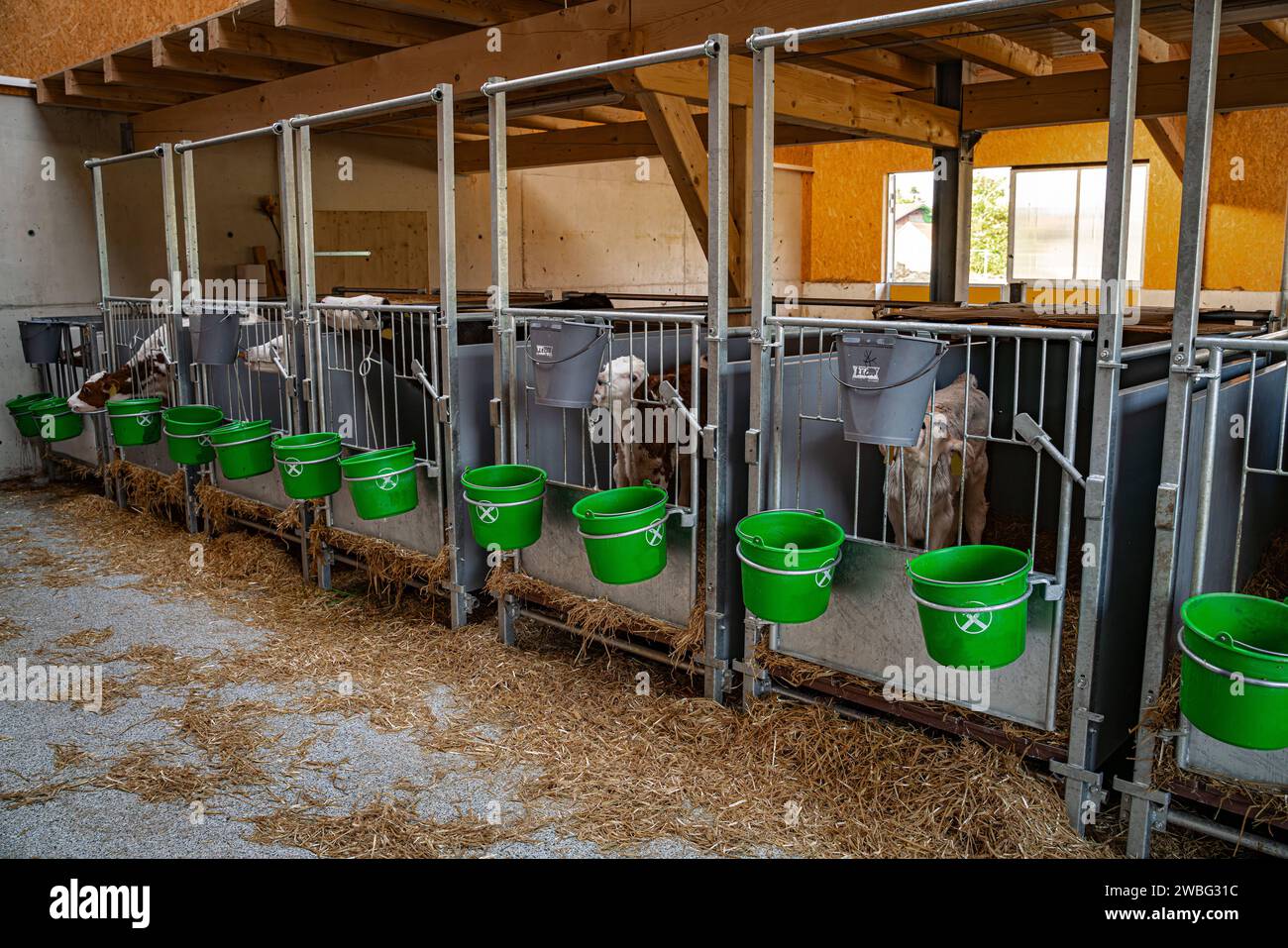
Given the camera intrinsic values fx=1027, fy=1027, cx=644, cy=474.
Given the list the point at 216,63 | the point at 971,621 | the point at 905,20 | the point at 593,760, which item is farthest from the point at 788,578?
the point at 216,63

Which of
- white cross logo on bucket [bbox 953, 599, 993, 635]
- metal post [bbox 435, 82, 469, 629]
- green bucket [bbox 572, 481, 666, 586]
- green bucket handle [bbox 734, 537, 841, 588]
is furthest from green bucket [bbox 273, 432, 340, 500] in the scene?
white cross logo on bucket [bbox 953, 599, 993, 635]

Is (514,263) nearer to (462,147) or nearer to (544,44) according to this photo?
(462,147)

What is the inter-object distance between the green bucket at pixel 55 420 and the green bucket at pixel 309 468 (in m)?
2.98

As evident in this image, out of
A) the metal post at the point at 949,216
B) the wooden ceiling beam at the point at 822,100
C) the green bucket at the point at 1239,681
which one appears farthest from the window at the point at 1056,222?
the green bucket at the point at 1239,681

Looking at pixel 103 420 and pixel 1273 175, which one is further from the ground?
pixel 1273 175

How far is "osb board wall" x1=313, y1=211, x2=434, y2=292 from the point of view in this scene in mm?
8797

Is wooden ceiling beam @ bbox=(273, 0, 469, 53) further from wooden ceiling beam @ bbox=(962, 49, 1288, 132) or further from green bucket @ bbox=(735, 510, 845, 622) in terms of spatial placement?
green bucket @ bbox=(735, 510, 845, 622)

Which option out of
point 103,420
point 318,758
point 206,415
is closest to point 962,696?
point 318,758

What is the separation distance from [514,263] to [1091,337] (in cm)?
833

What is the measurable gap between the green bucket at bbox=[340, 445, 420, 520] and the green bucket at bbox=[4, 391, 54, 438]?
12.6 feet

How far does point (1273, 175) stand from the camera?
31.7 ft

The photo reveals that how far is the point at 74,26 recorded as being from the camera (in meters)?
8.05

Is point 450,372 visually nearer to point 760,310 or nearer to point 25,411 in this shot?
point 760,310

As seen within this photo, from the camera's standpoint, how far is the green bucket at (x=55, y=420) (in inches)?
255
